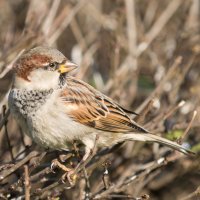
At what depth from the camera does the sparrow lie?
311 cm

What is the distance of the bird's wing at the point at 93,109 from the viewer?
129 inches

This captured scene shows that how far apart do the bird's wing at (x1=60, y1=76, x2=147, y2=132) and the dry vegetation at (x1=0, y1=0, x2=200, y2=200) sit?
0.13m

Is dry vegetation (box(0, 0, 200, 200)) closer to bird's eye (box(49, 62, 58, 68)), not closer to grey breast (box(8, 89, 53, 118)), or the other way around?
grey breast (box(8, 89, 53, 118))

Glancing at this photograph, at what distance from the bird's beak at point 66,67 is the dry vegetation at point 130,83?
0.31 metres

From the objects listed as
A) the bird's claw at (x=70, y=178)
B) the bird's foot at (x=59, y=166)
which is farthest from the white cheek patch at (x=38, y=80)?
the bird's claw at (x=70, y=178)

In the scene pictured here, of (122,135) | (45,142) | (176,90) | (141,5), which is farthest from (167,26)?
(45,142)

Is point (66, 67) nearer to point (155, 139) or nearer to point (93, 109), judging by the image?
point (93, 109)

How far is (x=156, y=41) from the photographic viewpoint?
4.99 m

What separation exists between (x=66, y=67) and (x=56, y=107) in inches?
9.5

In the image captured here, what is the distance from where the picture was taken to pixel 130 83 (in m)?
4.25

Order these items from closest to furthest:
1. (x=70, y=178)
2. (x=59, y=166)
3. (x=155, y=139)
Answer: (x=70, y=178), (x=59, y=166), (x=155, y=139)

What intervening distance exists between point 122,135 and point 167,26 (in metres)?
2.17

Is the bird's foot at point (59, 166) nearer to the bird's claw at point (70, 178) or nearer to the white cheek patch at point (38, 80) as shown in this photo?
the bird's claw at point (70, 178)

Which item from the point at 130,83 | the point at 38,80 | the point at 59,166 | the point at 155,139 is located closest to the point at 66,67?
the point at 38,80
